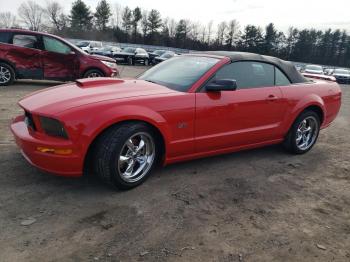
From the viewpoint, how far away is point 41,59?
974cm

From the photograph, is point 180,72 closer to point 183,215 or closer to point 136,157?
point 136,157

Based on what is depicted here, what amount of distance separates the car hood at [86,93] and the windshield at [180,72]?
17 centimetres

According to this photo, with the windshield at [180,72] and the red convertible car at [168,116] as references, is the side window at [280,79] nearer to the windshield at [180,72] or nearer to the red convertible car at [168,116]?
the red convertible car at [168,116]

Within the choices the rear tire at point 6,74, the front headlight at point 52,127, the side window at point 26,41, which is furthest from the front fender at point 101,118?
the rear tire at point 6,74

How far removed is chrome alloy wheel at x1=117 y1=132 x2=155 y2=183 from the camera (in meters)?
3.53

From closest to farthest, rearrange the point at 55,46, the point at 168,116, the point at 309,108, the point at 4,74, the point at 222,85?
the point at 168,116, the point at 222,85, the point at 309,108, the point at 4,74, the point at 55,46

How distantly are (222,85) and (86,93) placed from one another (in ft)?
5.03

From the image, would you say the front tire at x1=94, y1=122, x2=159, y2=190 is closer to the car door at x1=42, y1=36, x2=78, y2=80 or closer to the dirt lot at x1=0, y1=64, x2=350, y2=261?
the dirt lot at x1=0, y1=64, x2=350, y2=261

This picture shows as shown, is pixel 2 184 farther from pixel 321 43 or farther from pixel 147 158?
pixel 321 43

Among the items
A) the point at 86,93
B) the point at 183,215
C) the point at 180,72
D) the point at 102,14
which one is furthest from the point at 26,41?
the point at 102,14

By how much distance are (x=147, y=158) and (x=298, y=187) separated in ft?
6.00

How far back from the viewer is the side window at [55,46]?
977 cm

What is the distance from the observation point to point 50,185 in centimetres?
356

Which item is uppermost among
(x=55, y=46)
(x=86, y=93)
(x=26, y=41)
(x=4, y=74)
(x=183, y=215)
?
(x=26, y=41)
